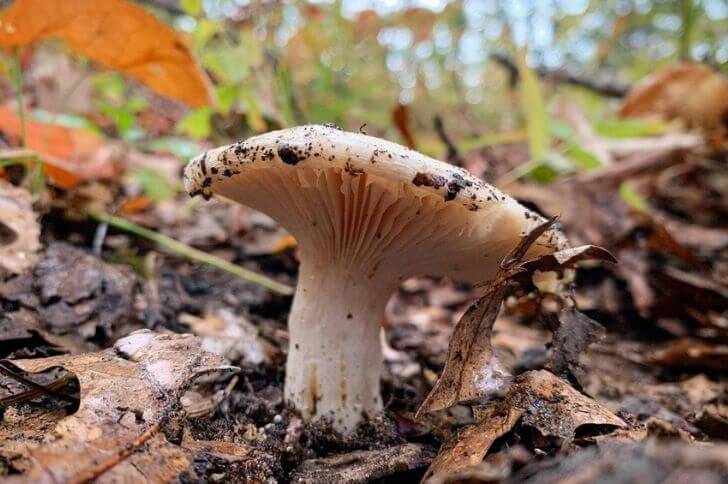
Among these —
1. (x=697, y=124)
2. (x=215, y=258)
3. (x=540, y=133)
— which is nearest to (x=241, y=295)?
(x=215, y=258)

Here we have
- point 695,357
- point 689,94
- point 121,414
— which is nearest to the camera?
point 121,414

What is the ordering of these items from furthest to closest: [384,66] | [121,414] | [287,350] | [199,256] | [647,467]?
1. [384,66]
2. [199,256]
3. [287,350]
4. [121,414]
5. [647,467]

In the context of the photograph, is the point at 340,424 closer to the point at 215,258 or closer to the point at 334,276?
the point at 334,276

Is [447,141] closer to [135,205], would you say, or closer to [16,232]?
[135,205]

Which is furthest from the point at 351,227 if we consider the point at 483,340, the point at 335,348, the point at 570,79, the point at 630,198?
the point at 570,79

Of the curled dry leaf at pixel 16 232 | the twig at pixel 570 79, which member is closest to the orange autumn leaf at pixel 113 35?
the curled dry leaf at pixel 16 232

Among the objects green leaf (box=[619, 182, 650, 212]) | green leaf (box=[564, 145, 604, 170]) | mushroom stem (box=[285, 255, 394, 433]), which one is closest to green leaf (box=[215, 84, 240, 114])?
→ mushroom stem (box=[285, 255, 394, 433])

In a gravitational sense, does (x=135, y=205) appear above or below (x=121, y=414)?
above

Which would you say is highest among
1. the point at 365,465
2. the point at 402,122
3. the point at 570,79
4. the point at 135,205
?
the point at 570,79

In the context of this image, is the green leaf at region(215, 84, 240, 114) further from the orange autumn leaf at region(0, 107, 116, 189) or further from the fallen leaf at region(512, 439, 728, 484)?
the fallen leaf at region(512, 439, 728, 484)
